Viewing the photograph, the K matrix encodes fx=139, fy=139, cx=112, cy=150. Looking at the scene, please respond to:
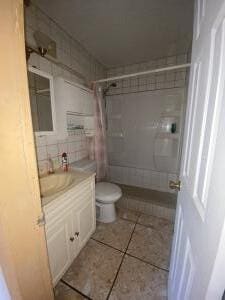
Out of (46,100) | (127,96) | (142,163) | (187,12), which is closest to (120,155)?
(142,163)

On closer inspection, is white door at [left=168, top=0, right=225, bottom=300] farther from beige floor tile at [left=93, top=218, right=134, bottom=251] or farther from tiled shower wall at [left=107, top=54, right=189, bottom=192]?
tiled shower wall at [left=107, top=54, right=189, bottom=192]

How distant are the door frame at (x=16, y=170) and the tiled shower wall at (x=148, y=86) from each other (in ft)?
7.06

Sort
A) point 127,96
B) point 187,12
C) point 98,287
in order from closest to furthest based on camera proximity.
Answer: point 98,287 → point 187,12 → point 127,96

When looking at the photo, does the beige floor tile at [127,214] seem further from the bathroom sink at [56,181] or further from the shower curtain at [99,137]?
the bathroom sink at [56,181]

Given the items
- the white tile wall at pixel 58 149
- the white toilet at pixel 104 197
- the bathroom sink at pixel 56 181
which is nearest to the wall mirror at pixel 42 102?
the white tile wall at pixel 58 149

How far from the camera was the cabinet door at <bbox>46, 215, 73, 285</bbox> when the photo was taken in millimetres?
1036

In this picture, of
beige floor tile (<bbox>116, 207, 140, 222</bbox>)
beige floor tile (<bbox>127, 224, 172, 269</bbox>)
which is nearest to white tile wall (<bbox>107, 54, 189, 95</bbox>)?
beige floor tile (<bbox>116, 207, 140, 222</bbox>)

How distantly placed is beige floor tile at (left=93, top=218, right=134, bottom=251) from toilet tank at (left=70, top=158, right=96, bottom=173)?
29.8 inches

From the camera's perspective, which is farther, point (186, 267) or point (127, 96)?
point (127, 96)

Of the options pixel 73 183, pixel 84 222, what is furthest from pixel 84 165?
pixel 84 222

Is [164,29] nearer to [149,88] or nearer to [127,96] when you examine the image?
[149,88]

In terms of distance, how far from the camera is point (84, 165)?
6.07 feet

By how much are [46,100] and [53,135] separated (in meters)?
0.36

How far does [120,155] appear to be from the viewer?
2801 mm
